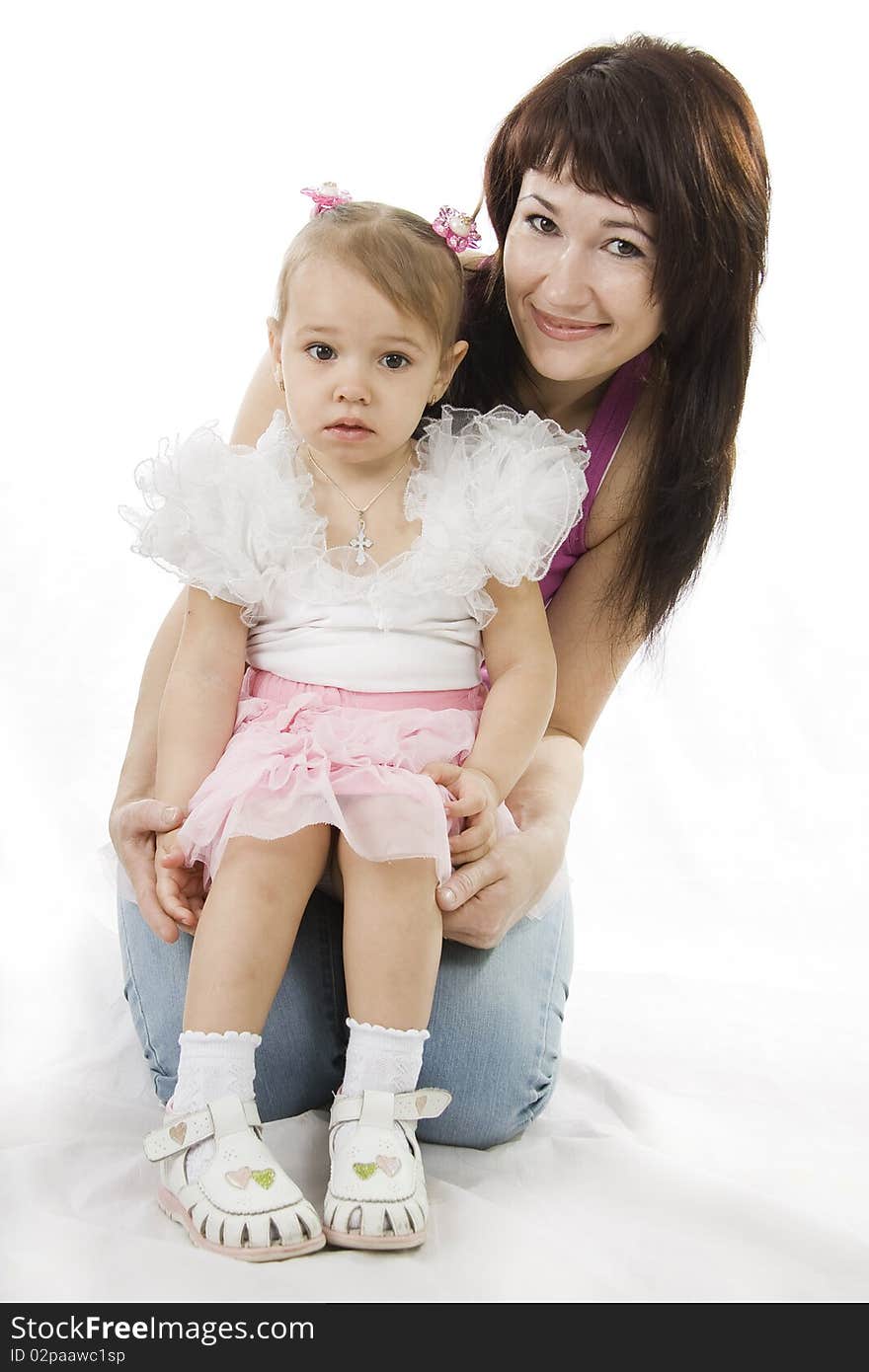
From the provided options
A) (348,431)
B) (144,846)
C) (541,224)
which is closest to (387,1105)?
(144,846)

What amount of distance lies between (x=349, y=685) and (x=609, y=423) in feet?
1.95

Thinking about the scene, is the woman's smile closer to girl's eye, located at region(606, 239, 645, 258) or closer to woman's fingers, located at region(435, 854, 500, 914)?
girl's eye, located at region(606, 239, 645, 258)

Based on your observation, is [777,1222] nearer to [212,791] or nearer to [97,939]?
[212,791]

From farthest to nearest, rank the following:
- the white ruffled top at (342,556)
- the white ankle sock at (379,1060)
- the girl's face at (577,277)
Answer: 1. the girl's face at (577,277)
2. the white ruffled top at (342,556)
3. the white ankle sock at (379,1060)

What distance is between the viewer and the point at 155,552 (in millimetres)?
1629

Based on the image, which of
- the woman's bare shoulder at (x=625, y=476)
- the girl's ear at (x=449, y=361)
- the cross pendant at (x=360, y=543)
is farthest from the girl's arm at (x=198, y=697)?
the woman's bare shoulder at (x=625, y=476)

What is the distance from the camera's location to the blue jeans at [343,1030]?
1.67m

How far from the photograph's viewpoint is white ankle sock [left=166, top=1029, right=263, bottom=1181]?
1.38 metres

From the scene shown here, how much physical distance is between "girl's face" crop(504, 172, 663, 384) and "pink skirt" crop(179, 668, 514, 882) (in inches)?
18.5

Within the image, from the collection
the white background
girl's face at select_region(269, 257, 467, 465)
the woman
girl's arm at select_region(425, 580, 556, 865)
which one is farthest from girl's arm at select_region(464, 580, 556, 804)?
the white background

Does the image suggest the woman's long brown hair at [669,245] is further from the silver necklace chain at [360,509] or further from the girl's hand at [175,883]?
the girl's hand at [175,883]

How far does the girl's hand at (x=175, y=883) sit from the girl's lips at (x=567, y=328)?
76cm

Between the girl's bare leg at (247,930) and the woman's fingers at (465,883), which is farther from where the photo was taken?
the woman's fingers at (465,883)
